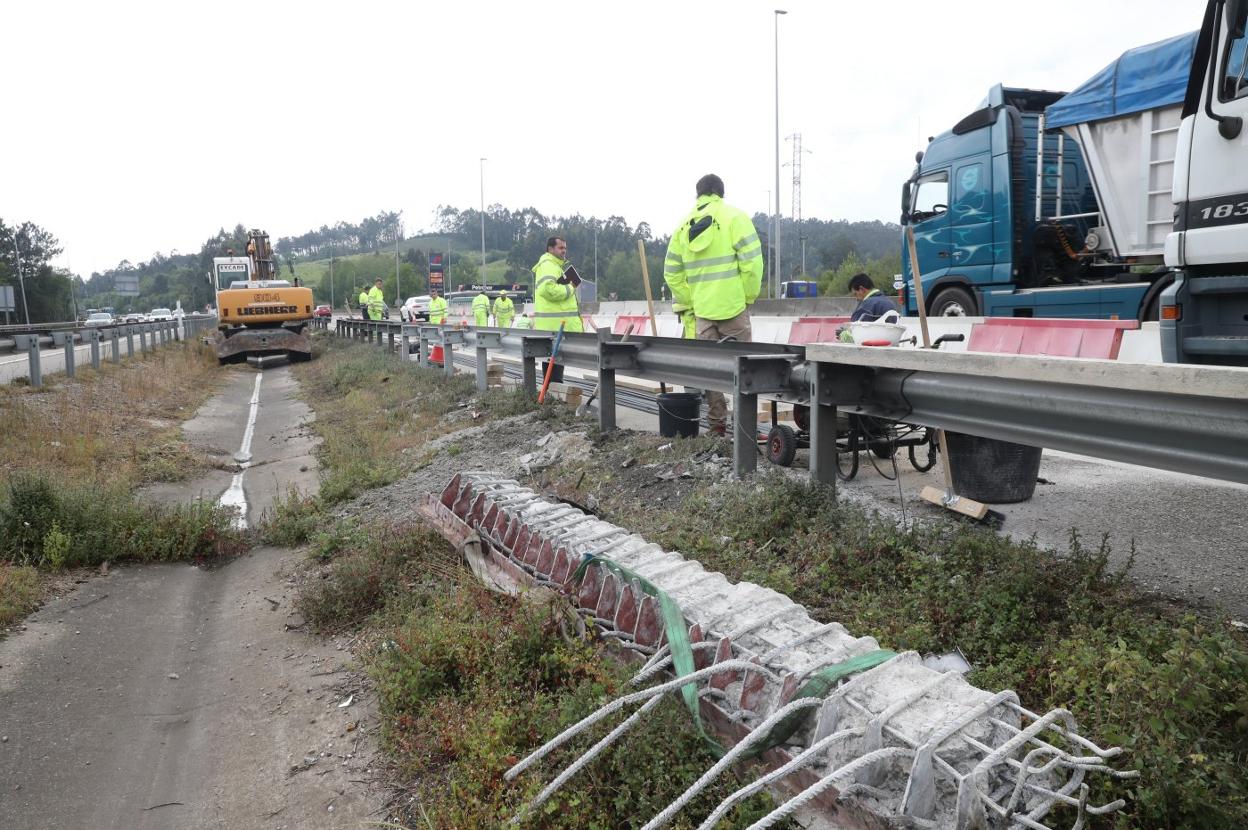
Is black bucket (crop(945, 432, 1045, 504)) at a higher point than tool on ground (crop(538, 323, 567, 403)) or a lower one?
lower

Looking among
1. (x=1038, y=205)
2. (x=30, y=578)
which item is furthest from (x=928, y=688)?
(x=1038, y=205)

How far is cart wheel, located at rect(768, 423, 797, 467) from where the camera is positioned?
21.1ft

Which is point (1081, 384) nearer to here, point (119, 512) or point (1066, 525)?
point (1066, 525)

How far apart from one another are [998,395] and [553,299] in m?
8.87

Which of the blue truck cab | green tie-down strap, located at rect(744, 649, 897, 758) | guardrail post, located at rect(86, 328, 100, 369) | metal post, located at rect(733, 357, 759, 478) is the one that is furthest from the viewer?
guardrail post, located at rect(86, 328, 100, 369)

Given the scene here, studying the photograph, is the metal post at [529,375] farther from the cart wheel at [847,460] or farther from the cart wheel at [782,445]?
the cart wheel at [847,460]

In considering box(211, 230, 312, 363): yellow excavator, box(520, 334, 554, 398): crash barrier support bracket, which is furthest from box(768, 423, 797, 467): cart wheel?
box(211, 230, 312, 363): yellow excavator

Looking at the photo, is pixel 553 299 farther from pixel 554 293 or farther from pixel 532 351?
pixel 532 351

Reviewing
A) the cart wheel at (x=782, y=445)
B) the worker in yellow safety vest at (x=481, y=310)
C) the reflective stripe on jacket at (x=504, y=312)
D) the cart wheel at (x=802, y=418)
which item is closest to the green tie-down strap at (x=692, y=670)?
the cart wheel at (x=782, y=445)

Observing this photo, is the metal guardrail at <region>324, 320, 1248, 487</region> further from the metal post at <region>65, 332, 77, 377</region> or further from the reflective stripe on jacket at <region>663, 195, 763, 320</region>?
the metal post at <region>65, 332, 77, 377</region>

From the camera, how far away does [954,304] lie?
13625 mm

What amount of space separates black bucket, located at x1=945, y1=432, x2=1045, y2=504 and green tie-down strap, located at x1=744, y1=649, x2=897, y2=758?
2.82 meters

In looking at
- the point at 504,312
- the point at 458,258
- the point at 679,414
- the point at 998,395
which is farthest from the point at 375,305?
the point at 458,258

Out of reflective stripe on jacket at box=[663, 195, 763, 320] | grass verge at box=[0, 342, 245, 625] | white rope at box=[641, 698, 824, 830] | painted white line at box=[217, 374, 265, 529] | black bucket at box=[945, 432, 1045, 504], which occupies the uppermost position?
reflective stripe on jacket at box=[663, 195, 763, 320]
